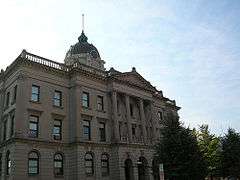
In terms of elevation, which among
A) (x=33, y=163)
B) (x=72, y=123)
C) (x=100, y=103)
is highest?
(x=100, y=103)

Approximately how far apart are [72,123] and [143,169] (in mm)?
13200

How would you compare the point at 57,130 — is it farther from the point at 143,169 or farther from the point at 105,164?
the point at 143,169

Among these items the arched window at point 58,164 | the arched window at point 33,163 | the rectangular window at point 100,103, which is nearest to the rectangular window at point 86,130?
the rectangular window at point 100,103

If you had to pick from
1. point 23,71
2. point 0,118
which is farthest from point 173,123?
point 0,118

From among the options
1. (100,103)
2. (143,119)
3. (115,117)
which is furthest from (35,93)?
(143,119)

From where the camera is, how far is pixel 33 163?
35.9 m

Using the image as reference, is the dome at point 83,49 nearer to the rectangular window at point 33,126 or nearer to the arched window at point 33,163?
the rectangular window at point 33,126

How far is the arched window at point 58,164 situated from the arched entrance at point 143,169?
12230mm

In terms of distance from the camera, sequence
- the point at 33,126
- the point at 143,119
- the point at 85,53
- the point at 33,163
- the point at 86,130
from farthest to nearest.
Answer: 1. the point at 85,53
2. the point at 143,119
3. the point at 86,130
4. the point at 33,126
5. the point at 33,163

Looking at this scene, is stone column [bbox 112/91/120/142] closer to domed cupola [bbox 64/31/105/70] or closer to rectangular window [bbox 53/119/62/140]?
rectangular window [bbox 53/119/62/140]

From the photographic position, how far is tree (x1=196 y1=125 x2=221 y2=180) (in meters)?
54.4

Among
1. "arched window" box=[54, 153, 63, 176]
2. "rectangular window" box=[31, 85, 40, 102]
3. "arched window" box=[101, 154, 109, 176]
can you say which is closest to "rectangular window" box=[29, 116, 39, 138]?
"rectangular window" box=[31, 85, 40, 102]

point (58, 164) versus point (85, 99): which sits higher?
point (85, 99)

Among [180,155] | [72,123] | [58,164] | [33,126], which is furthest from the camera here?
[72,123]
